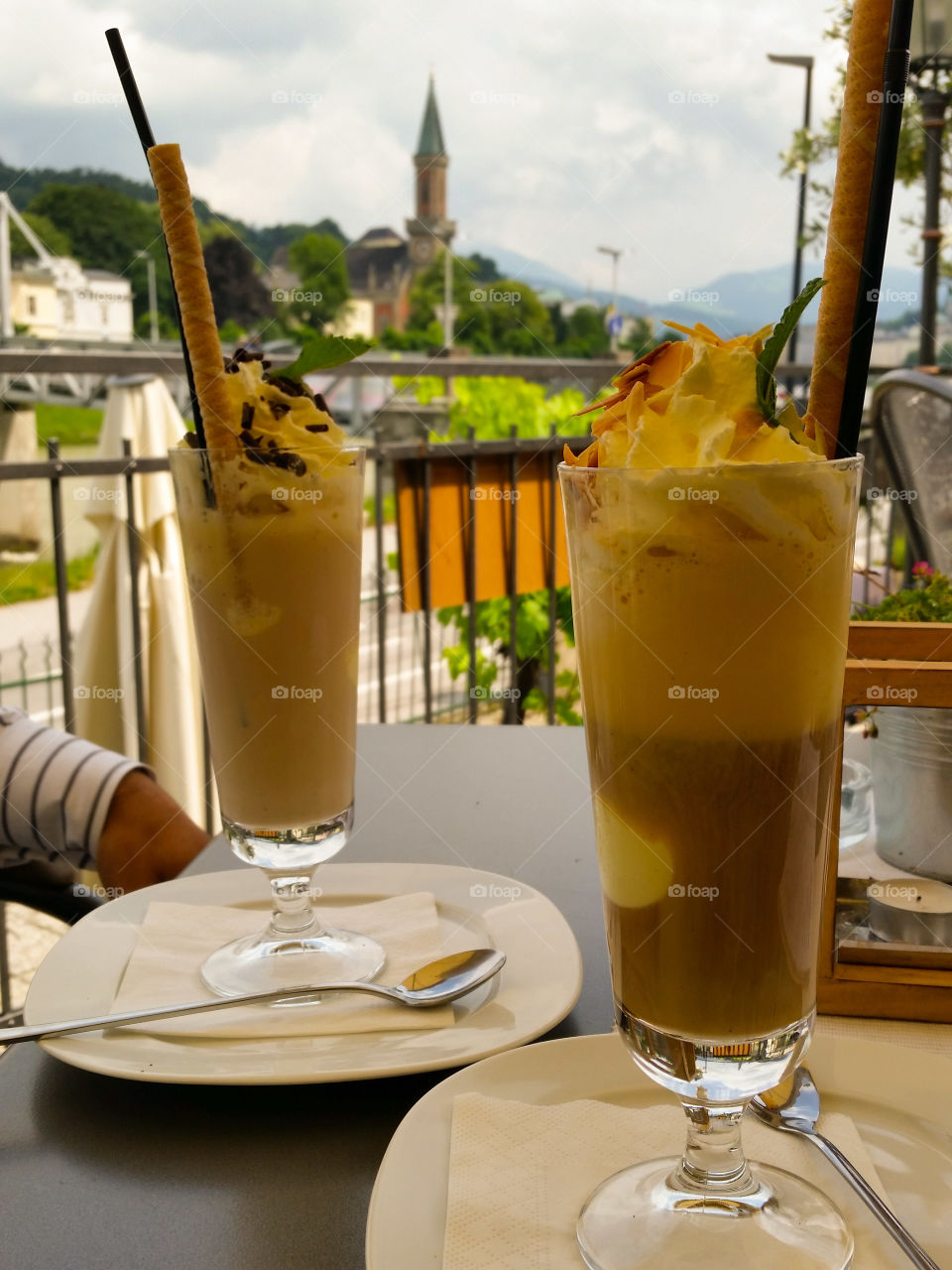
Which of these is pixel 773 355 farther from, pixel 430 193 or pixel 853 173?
pixel 430 193

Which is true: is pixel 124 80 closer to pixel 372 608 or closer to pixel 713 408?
pixel 713 408

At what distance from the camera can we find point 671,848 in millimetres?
666

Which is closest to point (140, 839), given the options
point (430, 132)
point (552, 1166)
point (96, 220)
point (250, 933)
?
point (250, 933)

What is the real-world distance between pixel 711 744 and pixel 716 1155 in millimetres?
256

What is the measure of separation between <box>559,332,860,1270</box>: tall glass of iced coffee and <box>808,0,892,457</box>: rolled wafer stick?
0.19 feet

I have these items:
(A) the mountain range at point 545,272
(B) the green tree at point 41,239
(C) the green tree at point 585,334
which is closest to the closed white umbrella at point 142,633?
(A) the mountain range at point 545,272

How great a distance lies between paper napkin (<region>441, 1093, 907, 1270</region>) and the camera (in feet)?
2.01

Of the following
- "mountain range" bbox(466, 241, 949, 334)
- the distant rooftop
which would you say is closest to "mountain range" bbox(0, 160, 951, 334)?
"mountain range" bbox(466, 241, 949, 334)

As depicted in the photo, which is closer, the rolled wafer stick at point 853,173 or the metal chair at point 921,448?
the rolled wafer stick at point 853,173

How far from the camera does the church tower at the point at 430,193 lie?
5.16m

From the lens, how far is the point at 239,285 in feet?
20.0

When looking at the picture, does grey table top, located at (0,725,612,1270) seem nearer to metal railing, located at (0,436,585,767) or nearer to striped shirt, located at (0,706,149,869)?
striped shirt, located at (0,706,149,869)

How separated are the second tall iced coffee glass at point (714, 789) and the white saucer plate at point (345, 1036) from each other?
8.0 inches

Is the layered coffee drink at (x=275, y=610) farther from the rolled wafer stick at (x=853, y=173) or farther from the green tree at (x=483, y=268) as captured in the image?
the green tree at (x=483, y=268)
